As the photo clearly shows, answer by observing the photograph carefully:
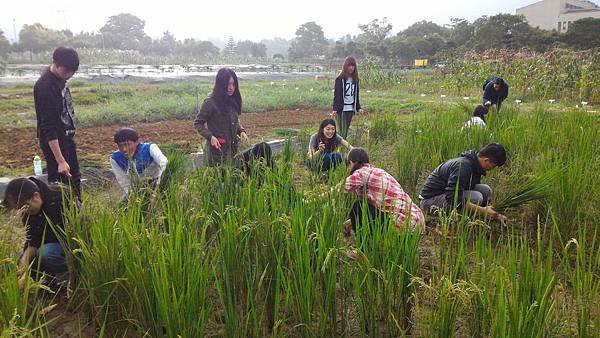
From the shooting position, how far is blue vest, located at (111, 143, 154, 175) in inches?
135

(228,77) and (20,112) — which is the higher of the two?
(228,77)

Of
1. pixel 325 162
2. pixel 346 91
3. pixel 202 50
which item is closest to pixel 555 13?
pixel 202 50

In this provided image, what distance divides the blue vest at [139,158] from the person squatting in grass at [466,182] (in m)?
2.17

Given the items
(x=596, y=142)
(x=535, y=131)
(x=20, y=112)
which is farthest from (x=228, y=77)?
(x=20, y=112)

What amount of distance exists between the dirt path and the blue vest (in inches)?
66.9

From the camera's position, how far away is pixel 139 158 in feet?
11.4

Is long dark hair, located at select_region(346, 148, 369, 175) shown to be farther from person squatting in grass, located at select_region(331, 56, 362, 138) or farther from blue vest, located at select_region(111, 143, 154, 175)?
person squatting in grass, located at select_region(331, 56, 362, 138)

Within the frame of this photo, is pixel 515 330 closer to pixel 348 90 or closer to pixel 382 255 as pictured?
pixel 382 255

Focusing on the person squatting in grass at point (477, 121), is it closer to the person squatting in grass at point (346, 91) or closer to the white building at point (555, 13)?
the person squatting in grass at point (346, 91)

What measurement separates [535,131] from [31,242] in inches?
168

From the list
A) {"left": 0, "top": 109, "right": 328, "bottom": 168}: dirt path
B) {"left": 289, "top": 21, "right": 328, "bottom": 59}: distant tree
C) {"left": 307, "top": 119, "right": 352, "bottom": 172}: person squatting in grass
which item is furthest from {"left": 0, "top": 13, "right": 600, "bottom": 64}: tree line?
{"left": 307, "top": 119, "right": 352, "bottom": 172}: person squatting in grass

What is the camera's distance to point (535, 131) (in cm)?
434

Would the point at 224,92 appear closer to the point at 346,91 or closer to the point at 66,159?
the point at 66,159

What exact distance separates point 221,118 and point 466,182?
7.12ft
